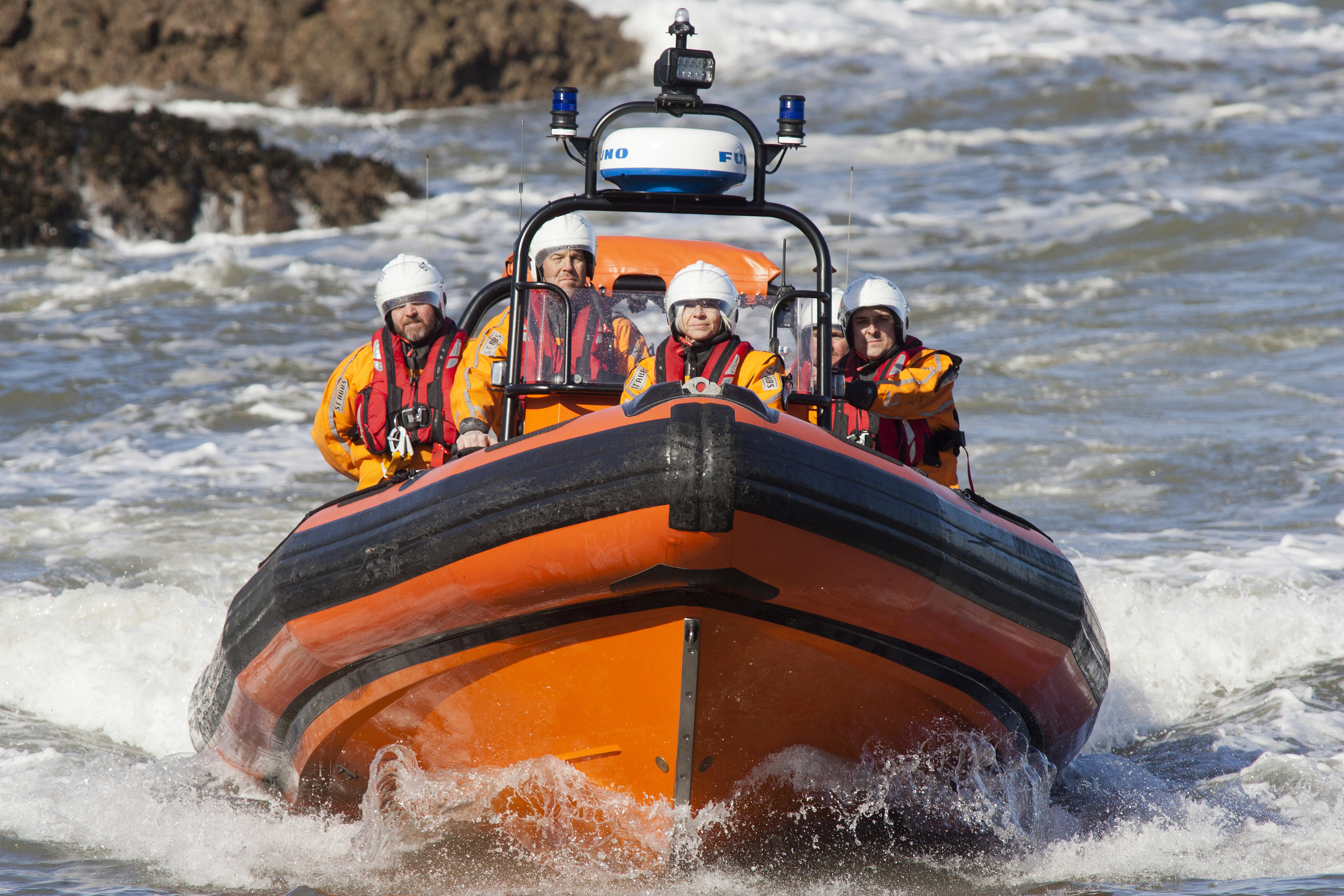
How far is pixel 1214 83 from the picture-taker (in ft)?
65.6

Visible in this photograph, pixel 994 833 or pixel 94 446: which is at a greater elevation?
pixel 94 446

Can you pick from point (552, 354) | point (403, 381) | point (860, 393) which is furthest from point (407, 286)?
point (860, 393)

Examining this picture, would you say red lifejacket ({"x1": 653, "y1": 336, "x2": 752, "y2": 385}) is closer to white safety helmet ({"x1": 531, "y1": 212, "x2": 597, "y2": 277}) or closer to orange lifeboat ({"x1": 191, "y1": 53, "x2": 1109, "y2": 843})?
orange lifeboat ({"x1": 191, "y1": 53, "x2": 1109, "y2": 843})

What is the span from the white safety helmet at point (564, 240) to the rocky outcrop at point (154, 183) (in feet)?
41.1

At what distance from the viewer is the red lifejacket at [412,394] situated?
427cm

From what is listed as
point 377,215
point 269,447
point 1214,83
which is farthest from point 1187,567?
point 1214,83

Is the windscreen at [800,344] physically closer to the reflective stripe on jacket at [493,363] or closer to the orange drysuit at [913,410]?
the orange drysuit at [913,410]

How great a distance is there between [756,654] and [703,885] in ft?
2.21

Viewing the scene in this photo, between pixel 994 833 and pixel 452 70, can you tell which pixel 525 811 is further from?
pixel 452 70

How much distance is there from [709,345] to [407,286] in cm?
118

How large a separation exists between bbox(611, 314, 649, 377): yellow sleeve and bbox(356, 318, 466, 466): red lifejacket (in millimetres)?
630

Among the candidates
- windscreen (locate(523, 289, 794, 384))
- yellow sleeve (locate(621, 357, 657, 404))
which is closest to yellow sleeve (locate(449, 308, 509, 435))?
windscreen (locate(523, 289, 794, 384))

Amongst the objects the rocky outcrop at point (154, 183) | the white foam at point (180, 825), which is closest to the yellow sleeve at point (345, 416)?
the white foam at point (180, 825)

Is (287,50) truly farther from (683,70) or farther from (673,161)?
(673,161)
